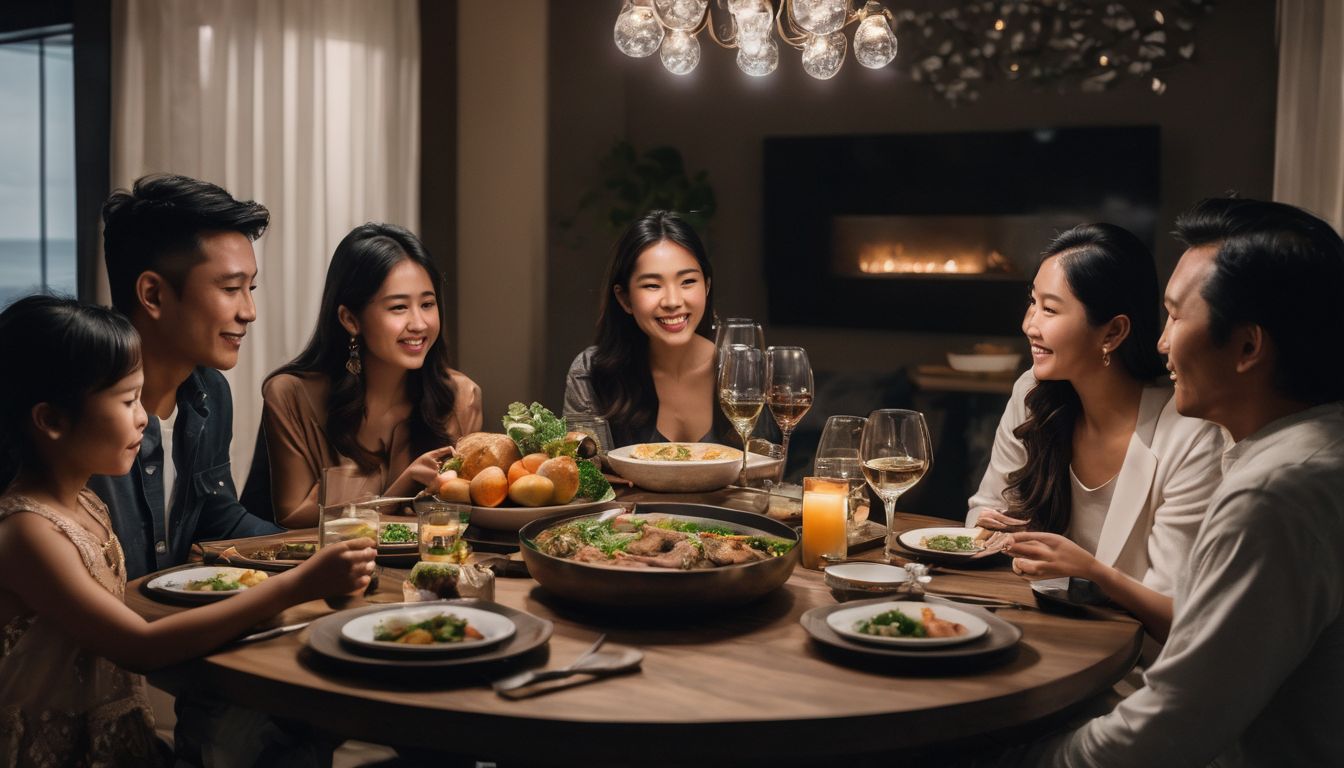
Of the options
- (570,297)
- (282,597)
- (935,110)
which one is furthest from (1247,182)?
(282,597)

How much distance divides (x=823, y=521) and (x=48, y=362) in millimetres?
1209

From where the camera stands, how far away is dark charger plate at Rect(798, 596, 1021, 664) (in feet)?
4.61

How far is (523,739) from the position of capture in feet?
4.09

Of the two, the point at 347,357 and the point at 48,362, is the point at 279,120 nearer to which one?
the point at 347,357

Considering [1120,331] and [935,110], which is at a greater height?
[935,110]

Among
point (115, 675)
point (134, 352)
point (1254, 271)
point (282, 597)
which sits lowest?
point (115, 675)

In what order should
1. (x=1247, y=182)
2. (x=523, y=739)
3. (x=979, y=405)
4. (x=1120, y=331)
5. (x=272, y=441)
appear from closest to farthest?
(x=523, y=739) < (x=1120, y=331) < (x=272, y=441) < (x=1247, y=182) < (x=979, y=405)

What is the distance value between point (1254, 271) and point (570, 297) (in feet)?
14.2

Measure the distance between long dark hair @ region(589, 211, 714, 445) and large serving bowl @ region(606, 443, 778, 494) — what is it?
80cm

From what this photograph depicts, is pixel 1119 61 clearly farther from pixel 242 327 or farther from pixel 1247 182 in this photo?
pixel 242 327

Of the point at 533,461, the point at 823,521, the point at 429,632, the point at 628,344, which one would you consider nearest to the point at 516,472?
the point at 533,461

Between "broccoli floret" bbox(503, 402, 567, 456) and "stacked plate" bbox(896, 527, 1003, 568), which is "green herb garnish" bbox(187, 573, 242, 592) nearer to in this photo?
"broccoli floret" bbox(503, 402, 567, 456)

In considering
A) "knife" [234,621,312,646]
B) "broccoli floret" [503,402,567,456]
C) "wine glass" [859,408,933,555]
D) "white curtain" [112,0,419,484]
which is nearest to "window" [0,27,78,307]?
"white curtain" [112,0,419,484]

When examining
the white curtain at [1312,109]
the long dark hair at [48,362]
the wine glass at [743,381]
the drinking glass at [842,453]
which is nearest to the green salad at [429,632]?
the long dark hair at [48,362]
